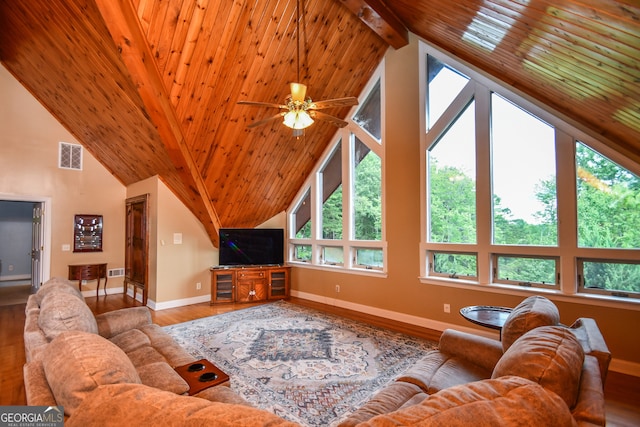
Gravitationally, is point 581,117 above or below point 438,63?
below

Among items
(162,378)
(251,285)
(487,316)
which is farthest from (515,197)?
(251,285)

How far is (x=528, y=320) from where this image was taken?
69.5 inches

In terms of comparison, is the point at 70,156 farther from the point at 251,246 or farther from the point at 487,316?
the point at 487,316

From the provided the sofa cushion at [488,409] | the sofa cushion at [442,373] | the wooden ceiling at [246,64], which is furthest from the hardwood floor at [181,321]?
the sofa cushion at [488,409]

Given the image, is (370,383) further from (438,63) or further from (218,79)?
(438,63)

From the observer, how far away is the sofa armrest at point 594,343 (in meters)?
1.47

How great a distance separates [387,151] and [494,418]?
4397 mm

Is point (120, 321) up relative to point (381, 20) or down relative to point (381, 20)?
down

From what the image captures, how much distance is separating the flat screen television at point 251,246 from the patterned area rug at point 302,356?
4.11 feet

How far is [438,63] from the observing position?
437 centimetres

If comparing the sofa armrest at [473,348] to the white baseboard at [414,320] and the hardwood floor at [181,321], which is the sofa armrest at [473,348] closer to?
the hardwood floor at [181,321]

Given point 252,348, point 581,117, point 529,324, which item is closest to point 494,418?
point 529,324

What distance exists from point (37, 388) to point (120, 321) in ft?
6.12

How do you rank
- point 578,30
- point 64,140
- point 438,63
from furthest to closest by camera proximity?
point 64,140 < point 438,63 < point 578,30
